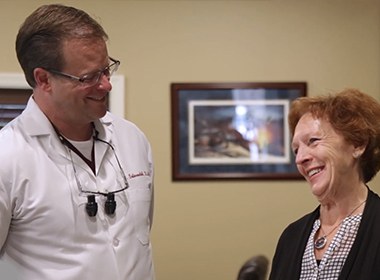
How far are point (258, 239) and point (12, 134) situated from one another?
1822 millimetres

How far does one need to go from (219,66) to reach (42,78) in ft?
5.38

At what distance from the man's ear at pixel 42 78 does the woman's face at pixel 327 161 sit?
0.70 metres

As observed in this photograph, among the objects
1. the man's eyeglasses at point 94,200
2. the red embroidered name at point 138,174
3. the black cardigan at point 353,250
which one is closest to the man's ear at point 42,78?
the man's eyeglasses at point 94,200

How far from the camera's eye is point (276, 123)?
3162mm

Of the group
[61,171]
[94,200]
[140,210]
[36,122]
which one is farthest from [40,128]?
[140,210]

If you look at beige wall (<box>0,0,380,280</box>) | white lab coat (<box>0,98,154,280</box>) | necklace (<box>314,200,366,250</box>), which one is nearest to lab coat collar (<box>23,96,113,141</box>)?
white lab coat (<box>0,98,154,280</box>)

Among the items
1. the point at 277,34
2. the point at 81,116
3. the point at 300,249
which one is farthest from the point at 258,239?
the point at 81,116

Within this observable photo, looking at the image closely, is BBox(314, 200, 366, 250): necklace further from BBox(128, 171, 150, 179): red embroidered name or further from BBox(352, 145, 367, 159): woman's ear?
BBox(128, 171, 150, 179): red embroidered name

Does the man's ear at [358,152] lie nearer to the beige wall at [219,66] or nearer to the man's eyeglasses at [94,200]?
the man's eyeglasses at [94,200]

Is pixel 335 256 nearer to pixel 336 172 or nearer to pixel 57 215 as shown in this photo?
pixel 336 172

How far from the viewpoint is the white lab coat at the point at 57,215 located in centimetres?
156

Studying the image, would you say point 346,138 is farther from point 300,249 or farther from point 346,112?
point 300,249

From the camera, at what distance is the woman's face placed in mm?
1655

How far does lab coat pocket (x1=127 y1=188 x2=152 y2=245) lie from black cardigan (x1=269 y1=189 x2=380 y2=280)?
1.28 feet
